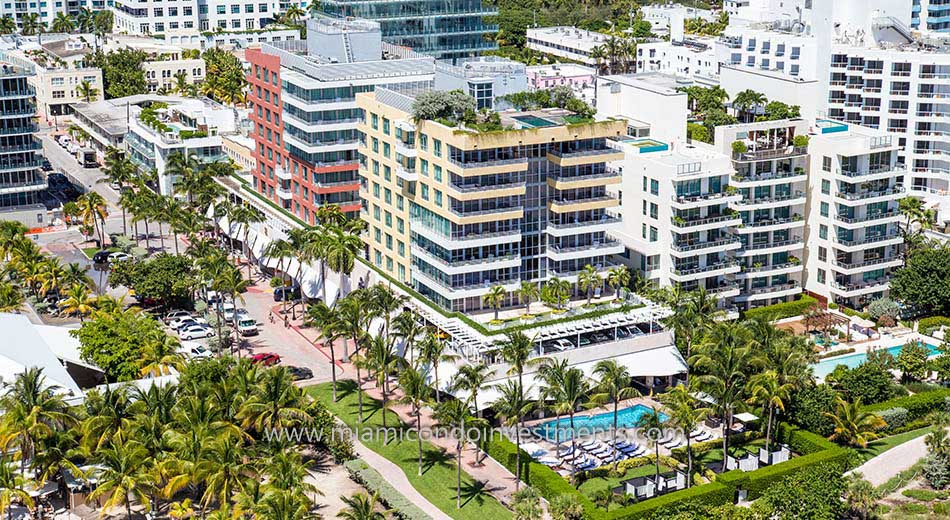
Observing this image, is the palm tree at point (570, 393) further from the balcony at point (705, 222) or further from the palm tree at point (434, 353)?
the balcony at point (705, 222)

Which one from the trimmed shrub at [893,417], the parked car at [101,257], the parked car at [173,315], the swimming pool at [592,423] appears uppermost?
the parked car at [101,257]

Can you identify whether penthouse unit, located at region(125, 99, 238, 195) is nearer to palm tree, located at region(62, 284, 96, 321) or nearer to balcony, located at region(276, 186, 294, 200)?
balcony, located at region(276, 186, 294, 200)

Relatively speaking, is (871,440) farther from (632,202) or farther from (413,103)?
(413,103)

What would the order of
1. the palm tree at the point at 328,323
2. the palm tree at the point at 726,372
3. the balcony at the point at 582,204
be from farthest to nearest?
the balcony at the point at 582,204, the palm tree at the point at 328,323, the palm tree at the point at 726,372

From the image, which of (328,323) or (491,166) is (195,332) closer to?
(328,323)

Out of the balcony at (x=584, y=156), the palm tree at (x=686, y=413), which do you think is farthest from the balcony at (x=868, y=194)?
the palm tree at (x=686, y=413)

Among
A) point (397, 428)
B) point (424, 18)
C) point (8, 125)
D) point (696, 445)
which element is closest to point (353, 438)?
point (397, 428)
